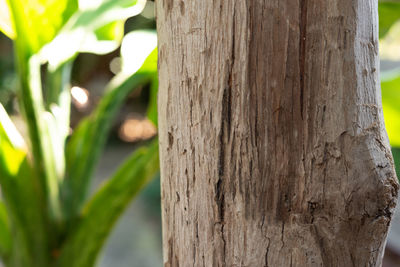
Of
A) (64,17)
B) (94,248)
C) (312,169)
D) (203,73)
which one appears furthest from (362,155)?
(94,248)

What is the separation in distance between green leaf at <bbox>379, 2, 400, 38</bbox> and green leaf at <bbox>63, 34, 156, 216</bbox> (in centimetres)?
45

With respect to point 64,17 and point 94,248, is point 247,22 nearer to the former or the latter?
point 64,17

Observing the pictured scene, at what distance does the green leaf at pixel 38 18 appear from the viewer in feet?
2.50

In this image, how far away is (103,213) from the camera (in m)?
0.92

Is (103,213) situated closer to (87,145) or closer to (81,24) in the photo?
(87,145)

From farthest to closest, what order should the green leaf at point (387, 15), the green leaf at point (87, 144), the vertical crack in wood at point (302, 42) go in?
the green leaf at point (87, 144)
the green leaf at point (387, 15)
the vertical crack in wood at point (302, 42)

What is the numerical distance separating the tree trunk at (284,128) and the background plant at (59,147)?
0.41 m

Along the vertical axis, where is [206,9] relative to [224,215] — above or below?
above

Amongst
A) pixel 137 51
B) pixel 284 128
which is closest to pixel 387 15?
pixel 137 51

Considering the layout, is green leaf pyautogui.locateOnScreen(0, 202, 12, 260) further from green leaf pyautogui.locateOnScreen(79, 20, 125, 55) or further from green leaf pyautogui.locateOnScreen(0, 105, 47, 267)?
green leaf pyautogui.locateOnScreen(79, 20, 125, 55)

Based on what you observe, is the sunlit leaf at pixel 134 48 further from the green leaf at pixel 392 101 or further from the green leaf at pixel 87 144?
the green leaf at pixel 392 101

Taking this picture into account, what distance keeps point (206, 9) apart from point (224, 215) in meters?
0.17

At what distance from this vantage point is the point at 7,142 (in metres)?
0.86

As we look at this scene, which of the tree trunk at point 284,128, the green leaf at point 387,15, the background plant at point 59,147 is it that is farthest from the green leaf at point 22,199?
the green leaf at point 387,15
